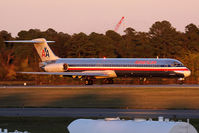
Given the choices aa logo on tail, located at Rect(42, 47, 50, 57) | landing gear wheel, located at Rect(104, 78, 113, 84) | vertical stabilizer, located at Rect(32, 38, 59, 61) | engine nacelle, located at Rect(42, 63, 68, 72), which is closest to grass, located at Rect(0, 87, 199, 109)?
engine nacelle, located at Rect(42, 63, 68, 72)

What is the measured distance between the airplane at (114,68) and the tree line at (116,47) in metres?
9.32

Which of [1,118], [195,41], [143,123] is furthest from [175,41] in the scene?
[143,123]

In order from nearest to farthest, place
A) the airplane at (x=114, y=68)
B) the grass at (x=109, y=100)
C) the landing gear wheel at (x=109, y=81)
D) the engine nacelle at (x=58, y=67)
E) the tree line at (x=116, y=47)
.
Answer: the grass at (x=109, y=100) < the airplane at (x=114, y=68) < the engine nacelle at (x=58, y=67) < the landing gear wheel at (x=109, y=81) < the tree line at (x=116, y=47)

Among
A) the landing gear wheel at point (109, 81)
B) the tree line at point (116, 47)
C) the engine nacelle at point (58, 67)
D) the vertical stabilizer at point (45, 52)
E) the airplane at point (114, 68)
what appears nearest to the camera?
the airplane at point (114, 68)

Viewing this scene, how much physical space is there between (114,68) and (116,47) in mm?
50691

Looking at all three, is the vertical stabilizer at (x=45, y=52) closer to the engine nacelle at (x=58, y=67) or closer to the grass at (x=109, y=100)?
the engine nacelle at (x=58, y=67)

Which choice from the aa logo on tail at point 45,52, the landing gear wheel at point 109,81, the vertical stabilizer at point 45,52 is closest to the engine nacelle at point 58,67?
the vertical stabilizer at point 45,52

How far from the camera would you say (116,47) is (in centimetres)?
11331

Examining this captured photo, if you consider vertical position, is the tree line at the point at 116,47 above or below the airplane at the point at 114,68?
above

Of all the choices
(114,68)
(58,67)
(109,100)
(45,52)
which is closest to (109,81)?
(114,68)

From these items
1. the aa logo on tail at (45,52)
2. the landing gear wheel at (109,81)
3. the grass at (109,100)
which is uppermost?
the aa logo on tail at (45,52)

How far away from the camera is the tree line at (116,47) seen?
7362 cm

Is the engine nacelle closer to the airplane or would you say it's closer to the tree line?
the airplane

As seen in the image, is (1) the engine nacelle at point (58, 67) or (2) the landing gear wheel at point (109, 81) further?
(2) the landing gear wheel at point (109, 81)
